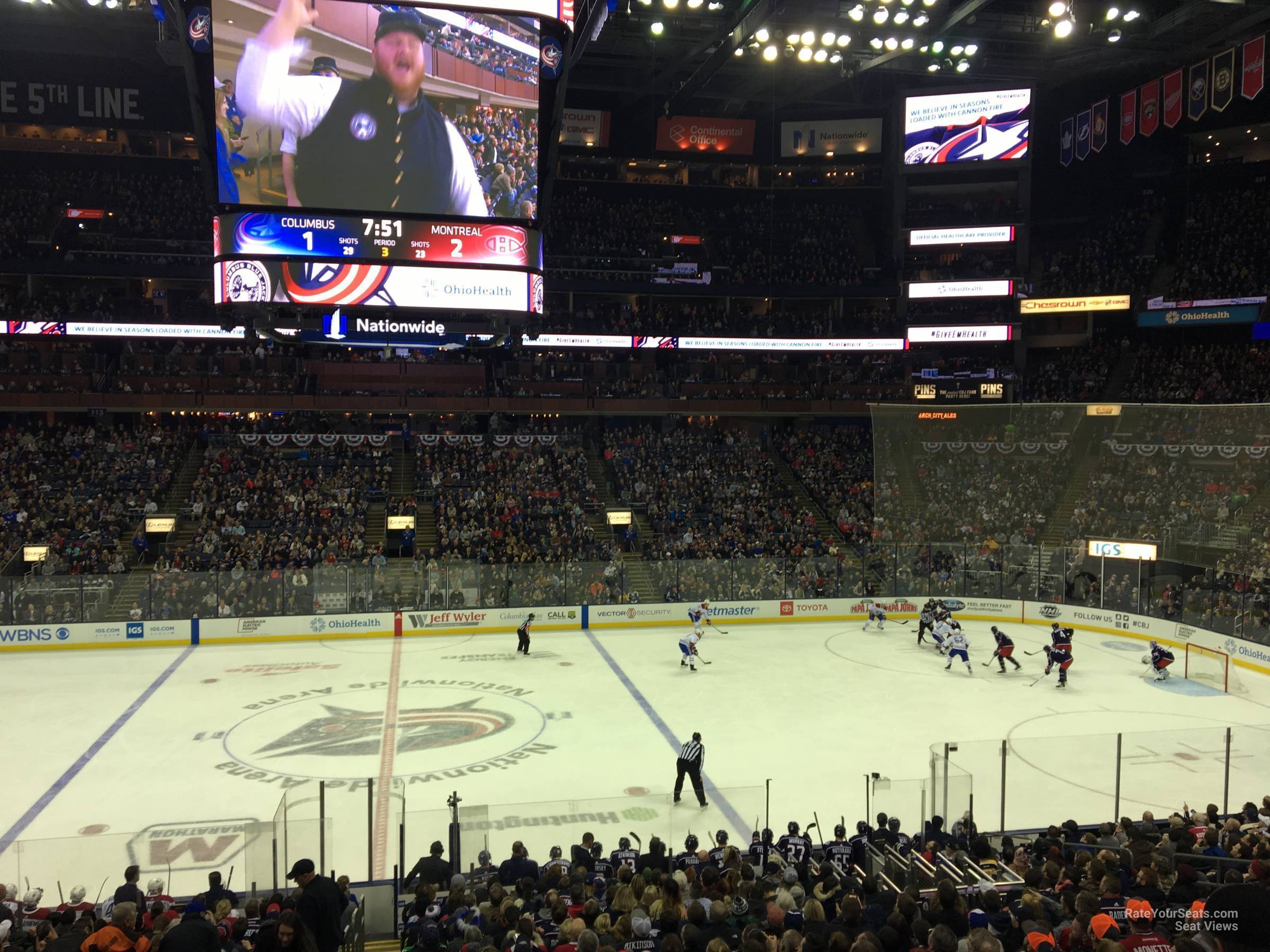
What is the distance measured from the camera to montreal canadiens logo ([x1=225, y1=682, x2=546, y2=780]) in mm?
13727

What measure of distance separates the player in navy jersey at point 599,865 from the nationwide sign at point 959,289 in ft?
102

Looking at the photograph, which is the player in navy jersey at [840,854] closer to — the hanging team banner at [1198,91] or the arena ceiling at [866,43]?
the arena ceiling at [866,43]

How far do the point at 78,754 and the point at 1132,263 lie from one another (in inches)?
1485

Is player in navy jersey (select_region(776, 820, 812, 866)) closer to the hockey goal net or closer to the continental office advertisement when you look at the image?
the hockey goal net

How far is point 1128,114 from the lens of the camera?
106 ft

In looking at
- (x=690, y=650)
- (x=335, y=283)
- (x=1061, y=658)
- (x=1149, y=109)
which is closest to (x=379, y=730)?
(x=690, y=650)

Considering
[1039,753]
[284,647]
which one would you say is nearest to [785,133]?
[284,647]

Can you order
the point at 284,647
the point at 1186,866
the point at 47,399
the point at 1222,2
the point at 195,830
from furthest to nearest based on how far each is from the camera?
1. the point at 47,399
2. the point at 1222,2
3. the point at 284,647
4. the point at 195,830
5. the point at 1186,866

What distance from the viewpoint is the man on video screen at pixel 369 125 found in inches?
580

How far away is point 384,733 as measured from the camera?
15.2 meters

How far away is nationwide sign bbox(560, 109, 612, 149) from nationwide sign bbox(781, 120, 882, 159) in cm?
781

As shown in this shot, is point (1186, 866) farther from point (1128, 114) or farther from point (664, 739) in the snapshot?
point (1128, 114)

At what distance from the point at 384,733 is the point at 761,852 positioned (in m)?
8.45

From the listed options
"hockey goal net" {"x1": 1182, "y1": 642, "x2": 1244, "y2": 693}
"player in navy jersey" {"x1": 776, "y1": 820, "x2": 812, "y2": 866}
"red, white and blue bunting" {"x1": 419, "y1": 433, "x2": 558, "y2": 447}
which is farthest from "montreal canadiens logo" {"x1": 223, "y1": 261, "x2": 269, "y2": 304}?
"hockey goal net" {"x1": 1182, "y1": 642, "x2": 1244, "y2": 693}
